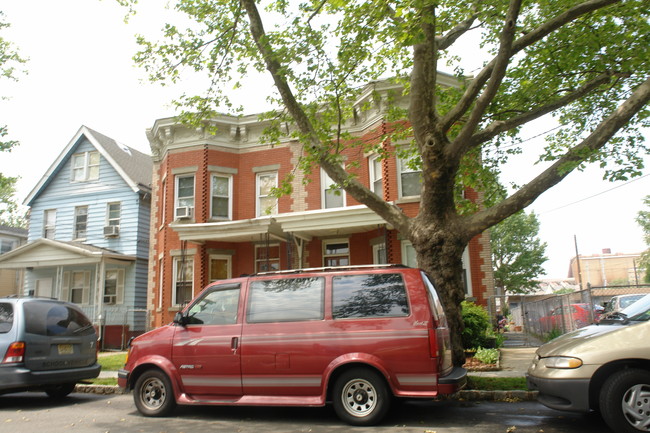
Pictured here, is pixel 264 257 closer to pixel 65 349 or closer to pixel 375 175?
pixel 375 175

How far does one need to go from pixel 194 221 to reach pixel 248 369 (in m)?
11.7

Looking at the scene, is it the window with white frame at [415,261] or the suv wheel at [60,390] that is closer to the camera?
the suv wheel at [60,390]

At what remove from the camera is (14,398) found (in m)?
8.84

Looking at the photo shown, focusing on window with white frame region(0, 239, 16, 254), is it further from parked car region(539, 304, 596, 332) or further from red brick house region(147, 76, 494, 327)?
parked car region(539, 304, 596, 332)

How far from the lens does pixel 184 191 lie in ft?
59.4

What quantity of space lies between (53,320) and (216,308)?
3.28 metres

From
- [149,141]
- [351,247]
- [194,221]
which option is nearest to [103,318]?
[194,221]

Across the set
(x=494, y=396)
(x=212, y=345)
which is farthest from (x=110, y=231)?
(x=494, y=396)

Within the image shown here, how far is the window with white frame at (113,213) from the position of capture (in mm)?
21578

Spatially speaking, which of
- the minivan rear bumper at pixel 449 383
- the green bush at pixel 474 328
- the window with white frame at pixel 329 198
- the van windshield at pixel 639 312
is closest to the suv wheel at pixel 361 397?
the minivan rear bumper at pixel 449 383

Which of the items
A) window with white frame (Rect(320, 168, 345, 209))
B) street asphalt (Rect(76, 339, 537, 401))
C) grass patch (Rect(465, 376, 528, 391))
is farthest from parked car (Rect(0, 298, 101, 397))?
window with white frame (Rect(320, 168, 345, 209))

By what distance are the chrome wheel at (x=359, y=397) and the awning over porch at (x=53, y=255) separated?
15528 millimetres

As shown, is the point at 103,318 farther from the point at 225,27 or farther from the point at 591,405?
the point at 591,405

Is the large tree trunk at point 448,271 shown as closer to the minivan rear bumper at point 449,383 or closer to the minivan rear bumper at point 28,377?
the minivan rear bumper at point 449,383
